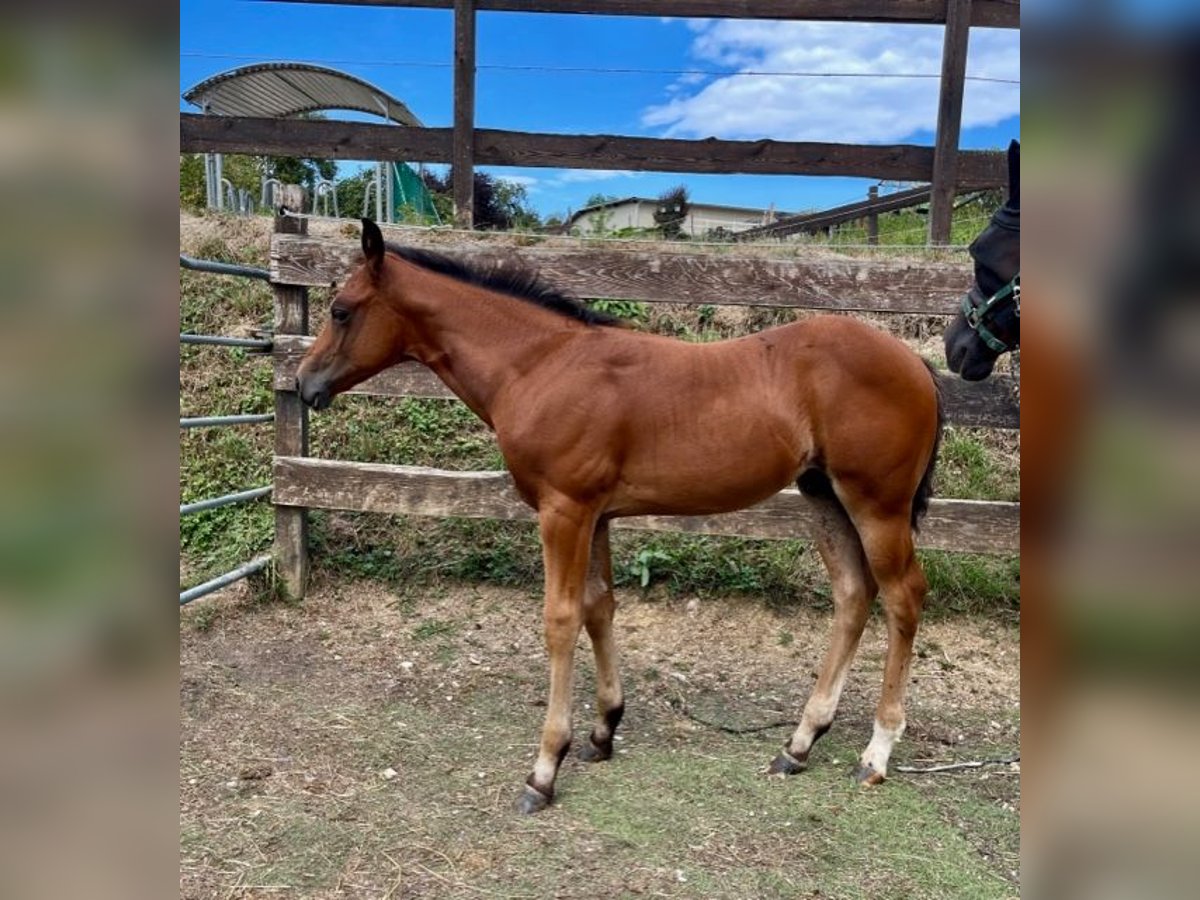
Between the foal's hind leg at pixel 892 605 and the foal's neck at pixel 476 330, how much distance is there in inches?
52.4

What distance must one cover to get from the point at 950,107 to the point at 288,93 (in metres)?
6.50

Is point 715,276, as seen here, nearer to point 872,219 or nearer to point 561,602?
point 561,602

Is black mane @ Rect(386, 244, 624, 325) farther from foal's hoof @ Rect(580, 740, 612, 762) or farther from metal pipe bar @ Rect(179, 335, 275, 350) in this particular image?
foal's hoof @ Rect(580, 740, 612, 762)

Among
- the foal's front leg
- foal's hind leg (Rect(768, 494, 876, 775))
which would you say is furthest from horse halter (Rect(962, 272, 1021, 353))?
the foal's front leg

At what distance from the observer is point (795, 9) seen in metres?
5.14

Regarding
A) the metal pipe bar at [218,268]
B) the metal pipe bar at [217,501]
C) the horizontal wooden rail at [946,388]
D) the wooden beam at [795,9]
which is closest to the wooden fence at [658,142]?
the wooden beam at [795,9]

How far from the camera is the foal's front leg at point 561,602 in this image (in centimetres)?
284

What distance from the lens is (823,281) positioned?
4023mm

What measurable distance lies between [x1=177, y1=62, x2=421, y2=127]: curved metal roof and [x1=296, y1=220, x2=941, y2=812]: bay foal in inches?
224

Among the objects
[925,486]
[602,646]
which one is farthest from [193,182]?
[925,486]

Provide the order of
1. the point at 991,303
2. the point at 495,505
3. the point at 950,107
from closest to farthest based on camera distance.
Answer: the point at 991,303 < the point at 495,505 < the point at 950,107
